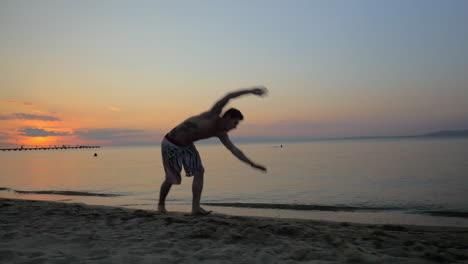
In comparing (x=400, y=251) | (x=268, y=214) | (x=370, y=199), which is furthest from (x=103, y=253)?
(x=370, y=199)

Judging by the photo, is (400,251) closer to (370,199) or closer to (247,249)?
(247,249)

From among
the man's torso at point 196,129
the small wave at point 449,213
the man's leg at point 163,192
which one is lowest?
the small wave at point 449,213

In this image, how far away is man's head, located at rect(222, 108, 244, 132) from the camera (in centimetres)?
483

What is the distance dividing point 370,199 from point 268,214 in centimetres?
353

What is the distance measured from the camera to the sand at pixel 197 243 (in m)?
3.29

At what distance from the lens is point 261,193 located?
11.2 meters

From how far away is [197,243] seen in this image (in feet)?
12.5

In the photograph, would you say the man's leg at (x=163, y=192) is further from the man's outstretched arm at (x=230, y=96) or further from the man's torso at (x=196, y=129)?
the man's outstretched arm at (x=230, y=96)

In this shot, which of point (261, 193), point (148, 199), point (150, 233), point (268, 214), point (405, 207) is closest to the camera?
point (150, 233)

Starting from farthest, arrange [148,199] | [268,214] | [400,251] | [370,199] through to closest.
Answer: [148,199], [370,199], [268,214], [400,251]

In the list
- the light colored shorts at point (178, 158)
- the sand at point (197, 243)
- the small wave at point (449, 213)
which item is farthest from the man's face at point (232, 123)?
the small wave at point (449, 213)

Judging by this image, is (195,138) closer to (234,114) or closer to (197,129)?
(197,129)

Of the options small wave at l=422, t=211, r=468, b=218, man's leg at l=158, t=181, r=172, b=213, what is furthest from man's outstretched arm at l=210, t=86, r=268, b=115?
small wave at l=422, t=211, r=468, b=218

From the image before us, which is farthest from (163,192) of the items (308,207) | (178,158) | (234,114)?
(308,207)
